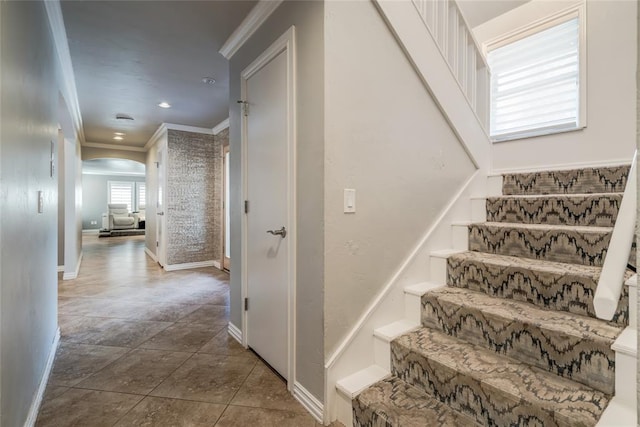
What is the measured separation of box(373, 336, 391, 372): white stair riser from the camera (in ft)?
5.32

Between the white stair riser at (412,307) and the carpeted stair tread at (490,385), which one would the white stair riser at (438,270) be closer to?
the white stair riser at (412,307)

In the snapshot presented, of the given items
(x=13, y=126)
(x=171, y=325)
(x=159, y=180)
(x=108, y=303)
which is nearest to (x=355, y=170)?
(x=13, y=126)

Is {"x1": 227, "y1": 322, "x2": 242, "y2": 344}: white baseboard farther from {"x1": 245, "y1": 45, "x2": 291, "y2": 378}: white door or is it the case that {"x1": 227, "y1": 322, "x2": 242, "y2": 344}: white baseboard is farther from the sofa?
the sofa

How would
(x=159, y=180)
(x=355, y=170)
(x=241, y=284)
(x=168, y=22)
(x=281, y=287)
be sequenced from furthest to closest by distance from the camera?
1. (x=159, y=180)
2. (x=241, y=284)
3. (x=168, y=22)
4. (x=281, y=287)
5. (x=355, y=170)

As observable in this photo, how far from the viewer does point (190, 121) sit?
497 cm

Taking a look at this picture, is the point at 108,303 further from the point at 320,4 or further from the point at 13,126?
the point at 320,4

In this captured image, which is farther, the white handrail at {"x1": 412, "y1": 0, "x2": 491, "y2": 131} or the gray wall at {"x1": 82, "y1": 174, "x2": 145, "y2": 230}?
the gray wall at {"x1": 82, "y1": 174, "x2": 145, "y2": 230}

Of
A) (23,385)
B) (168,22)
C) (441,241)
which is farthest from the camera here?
(168,22)

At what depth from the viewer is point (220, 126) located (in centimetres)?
529

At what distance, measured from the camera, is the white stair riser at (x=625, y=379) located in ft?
3.47

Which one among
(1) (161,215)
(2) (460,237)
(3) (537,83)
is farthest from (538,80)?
(1) (161,215)

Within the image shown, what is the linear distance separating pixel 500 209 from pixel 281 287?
1.68 metres

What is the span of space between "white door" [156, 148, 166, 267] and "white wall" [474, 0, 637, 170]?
5501 mm

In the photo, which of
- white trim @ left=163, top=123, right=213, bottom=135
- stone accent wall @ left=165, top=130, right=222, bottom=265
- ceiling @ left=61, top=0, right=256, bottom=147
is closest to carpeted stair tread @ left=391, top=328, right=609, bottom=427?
ceiling @ left=61, top=0, right=256, bottom=147
